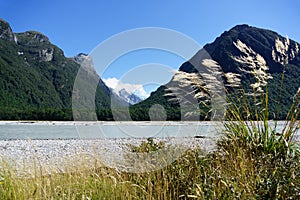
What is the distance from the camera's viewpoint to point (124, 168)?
3547 millimetres

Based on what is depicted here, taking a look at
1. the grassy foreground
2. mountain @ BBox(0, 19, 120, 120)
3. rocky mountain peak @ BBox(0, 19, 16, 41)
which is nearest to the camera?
the grassy foreground

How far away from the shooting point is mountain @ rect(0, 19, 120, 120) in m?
61.3

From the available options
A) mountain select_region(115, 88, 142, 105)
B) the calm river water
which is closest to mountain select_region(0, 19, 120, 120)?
the calm river water

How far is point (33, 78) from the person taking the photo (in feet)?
314

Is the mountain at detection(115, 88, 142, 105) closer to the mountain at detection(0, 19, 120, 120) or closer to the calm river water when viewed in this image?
the calm river water

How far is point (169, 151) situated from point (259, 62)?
1.65 m

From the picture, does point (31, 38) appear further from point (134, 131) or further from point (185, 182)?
point (185, 182)

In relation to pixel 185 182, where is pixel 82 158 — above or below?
above

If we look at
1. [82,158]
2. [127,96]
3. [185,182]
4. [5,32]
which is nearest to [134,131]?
[127,96]

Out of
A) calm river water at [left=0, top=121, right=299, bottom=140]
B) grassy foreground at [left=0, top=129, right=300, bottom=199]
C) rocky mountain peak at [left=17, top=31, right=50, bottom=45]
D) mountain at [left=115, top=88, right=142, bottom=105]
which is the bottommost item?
grassy foreground at [left=0, top=129, right=300, bottom=199]

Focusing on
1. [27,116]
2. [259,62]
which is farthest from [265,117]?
[27,116]

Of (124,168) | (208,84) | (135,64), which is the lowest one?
(124,168)

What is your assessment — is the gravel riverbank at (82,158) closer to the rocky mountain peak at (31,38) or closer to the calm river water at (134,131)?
the calm river water at (134,131)

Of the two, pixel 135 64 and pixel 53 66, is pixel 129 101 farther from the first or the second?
pixel 53 66
